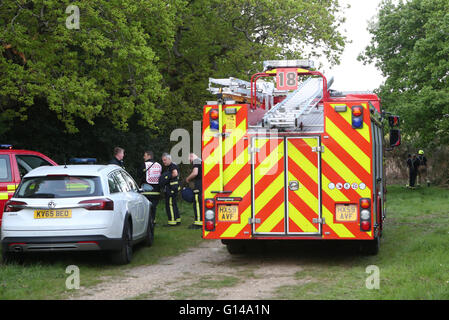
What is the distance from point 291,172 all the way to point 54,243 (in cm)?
362

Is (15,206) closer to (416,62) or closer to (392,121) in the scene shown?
(392,121)

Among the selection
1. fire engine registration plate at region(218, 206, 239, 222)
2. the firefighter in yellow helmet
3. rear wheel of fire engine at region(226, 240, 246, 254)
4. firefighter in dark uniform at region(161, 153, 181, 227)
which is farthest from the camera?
the firefighter in yellow helmet

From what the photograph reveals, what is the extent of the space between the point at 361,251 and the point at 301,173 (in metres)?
2.02

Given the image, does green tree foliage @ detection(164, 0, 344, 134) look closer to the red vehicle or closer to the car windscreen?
the red vehicle

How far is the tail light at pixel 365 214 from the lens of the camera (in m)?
9.55

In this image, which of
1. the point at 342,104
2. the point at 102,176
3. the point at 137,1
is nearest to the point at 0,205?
the point at 102,176

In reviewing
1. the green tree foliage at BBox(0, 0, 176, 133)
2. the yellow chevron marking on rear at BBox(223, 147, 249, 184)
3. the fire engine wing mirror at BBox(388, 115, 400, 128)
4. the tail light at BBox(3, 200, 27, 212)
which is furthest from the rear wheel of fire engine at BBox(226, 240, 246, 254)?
the green tree foliage at BBox(0, 0, 176, 133)

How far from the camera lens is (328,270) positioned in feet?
31.4

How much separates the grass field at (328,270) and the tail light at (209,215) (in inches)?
50.2

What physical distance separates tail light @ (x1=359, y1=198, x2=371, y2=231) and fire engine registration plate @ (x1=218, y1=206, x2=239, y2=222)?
6.05 feet

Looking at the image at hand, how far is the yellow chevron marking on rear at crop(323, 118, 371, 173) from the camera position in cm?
965

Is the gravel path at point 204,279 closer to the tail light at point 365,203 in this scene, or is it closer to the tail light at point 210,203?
the tail light at point 210,203

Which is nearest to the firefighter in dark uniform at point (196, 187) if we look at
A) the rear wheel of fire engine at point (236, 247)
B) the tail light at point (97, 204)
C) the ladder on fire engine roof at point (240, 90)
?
the rear wheel of fire engine at point (236, 247)
